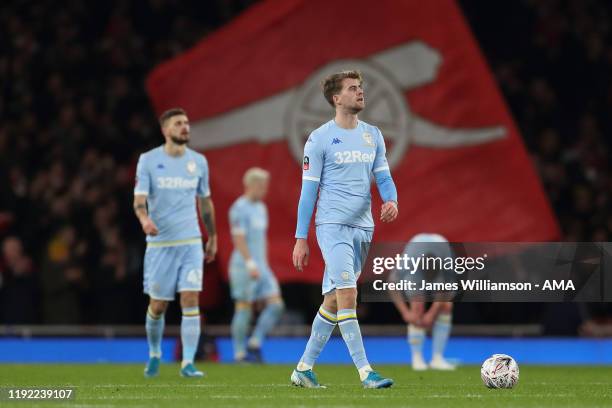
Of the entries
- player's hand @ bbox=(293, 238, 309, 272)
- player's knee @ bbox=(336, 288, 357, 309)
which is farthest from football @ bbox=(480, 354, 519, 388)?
player's hand @ bbox=(293, 238, 309, 272)

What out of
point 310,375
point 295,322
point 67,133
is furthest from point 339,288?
point 67,133

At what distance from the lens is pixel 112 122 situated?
67.5 feet

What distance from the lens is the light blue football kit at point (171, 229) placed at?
12086mm

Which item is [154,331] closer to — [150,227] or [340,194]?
[150,227]

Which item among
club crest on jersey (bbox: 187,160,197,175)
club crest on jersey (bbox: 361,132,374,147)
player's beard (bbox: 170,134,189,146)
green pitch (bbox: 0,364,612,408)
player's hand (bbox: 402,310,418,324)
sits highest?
player's beard (bbox: 170,134,189,146)

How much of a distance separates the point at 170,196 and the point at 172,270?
2.27 feet

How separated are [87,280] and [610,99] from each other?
28.0ft

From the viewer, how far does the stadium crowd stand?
17781mm

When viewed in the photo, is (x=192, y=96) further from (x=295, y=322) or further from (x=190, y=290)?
(x=190, y=290)

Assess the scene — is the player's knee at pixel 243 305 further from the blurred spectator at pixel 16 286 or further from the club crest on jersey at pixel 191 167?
the club crest on jersey at pixel 191 167

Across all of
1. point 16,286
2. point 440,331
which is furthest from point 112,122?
point 440,331

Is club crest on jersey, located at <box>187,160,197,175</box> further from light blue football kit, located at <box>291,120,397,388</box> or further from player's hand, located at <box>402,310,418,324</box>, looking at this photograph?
player's hand, located at <box>402,310,418,324</box>

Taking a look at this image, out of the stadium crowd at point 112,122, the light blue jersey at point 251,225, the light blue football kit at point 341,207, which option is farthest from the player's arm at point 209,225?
the stadium crowd at point 112,122

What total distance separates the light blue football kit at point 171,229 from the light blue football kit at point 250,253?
4036 millimetres
